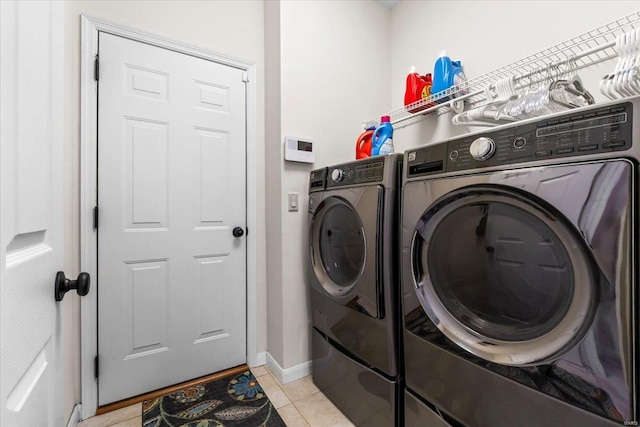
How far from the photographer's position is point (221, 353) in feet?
6.16

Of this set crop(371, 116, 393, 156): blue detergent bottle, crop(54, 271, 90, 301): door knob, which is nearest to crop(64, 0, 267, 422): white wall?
crop(371, 116, 393, 156): blue detergent bottle

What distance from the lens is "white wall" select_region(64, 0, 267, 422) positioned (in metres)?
1.43

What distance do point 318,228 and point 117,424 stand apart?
1.49 meters

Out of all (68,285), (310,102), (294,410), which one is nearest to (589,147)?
(68,285)

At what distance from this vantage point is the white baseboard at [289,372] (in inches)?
70.0

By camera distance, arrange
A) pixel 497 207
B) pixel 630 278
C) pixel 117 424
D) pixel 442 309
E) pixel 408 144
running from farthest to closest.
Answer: pixel 408 144, pixel 117 424, pixel 442 309, pixel 497 207, pixel 630 278

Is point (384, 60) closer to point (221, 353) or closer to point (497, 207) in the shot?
point (497, 207)

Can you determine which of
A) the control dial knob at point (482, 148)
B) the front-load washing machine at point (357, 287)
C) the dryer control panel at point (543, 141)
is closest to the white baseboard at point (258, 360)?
the front-load washing machine at point (357, 287)

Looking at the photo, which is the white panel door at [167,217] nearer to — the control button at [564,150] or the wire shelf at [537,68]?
the wire shelf at [537,68]

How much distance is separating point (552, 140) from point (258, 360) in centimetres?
205

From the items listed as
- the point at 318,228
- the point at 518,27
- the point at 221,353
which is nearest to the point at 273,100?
the point at 318,228

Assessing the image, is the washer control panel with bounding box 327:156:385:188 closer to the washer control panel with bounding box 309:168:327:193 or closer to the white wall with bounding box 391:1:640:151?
the washer control panel with bounding box 309:168:327:193

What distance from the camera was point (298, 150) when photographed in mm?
1810

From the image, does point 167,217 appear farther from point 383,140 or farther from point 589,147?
point 589,147
